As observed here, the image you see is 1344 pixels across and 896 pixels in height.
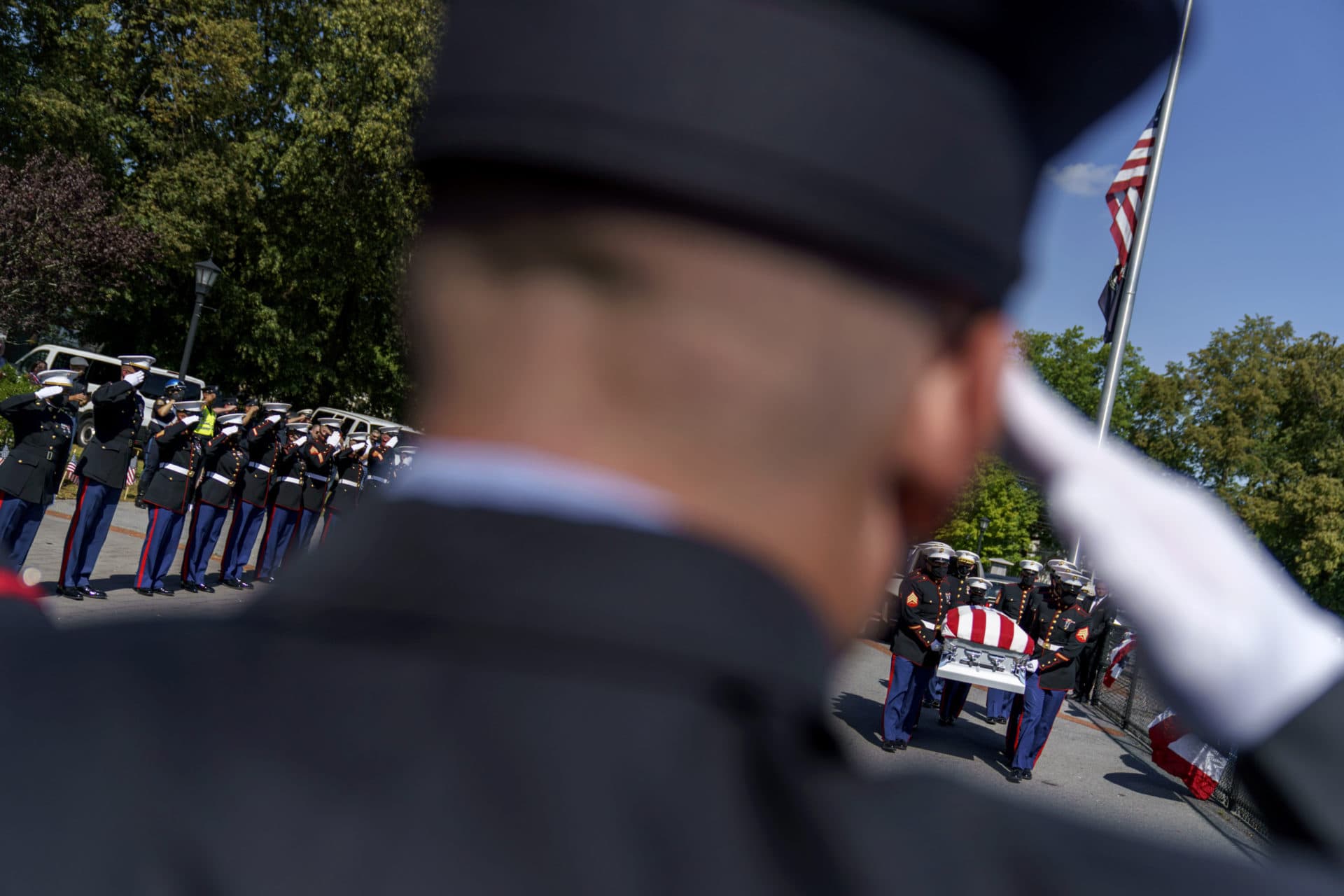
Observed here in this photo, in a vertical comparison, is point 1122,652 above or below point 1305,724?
below

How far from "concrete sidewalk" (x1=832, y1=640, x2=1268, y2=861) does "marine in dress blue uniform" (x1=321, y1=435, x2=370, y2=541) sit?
7449 mm

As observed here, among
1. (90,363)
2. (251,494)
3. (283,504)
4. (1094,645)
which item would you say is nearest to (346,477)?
(283,504)

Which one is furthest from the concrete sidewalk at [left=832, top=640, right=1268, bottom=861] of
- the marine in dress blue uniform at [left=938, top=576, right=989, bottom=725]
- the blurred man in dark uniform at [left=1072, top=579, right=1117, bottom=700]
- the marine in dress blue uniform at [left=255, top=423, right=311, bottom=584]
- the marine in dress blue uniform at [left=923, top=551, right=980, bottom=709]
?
the marine in dress blue uniform at [left=255, top=423, right=311, bottom=584]

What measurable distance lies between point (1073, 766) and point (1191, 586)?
11.4 metres

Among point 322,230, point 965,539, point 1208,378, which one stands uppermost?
point 1208,378

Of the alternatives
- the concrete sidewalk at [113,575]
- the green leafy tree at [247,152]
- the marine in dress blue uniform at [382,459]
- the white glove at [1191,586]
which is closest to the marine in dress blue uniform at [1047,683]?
Answer: the concrete sidewalk at [113,575]

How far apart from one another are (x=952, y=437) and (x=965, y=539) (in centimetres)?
4392

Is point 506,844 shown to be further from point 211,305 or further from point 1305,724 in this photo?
point 211,305

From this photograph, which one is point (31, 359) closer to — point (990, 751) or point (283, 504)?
point (283, 504)

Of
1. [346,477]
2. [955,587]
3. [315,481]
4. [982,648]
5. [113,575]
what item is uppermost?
[955,587]

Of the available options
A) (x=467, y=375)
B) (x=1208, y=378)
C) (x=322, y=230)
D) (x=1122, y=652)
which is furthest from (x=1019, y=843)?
(x=1208, y=378)

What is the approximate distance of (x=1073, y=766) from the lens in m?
11.0

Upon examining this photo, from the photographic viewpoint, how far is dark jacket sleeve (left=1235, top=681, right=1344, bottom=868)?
2.40 feet

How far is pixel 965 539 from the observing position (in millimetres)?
42781
